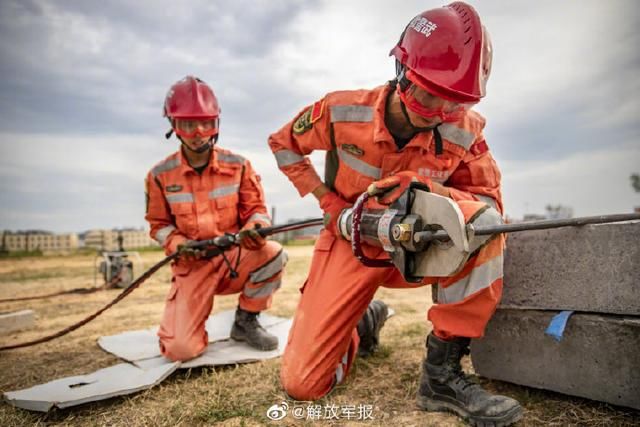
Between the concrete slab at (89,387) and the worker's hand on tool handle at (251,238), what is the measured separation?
35.1 inches

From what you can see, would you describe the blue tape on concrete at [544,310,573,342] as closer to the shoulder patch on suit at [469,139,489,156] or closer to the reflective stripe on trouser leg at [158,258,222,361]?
the shoulder patch on suit at [469,139,489,156]

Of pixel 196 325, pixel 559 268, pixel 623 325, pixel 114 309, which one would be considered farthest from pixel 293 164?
pixel 114 309

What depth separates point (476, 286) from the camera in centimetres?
182

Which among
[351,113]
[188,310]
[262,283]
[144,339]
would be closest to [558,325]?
[351,113]

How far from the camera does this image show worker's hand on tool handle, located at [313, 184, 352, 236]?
2.49 m

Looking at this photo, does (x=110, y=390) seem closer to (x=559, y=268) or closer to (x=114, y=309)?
(x=559, y=268)

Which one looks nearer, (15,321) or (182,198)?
(182,198)

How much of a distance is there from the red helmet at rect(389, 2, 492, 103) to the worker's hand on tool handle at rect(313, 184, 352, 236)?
0.84m

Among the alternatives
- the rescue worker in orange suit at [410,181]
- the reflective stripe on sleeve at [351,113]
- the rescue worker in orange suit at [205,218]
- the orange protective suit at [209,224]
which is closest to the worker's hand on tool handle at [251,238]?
the rescue worker in orange suit at [205,218]

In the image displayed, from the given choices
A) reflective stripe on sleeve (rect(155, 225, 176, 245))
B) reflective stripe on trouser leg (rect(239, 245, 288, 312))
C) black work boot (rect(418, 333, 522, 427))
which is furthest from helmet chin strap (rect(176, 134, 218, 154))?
black work boot (rect(418, 333, 522, 427))

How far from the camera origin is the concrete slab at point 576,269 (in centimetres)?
180

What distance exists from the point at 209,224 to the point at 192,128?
2.42 ft

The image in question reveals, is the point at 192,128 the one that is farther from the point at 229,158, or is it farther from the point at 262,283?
the point at 262,283

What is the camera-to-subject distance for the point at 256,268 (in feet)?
10.9
